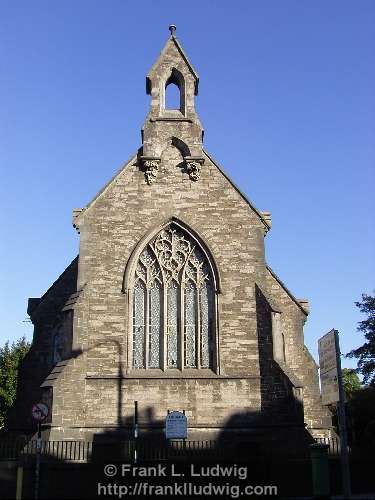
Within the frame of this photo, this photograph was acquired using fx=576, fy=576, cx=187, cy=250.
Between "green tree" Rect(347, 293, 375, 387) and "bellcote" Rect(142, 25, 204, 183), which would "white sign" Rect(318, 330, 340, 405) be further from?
"green tree" Rect(347, 293, 375, 387)

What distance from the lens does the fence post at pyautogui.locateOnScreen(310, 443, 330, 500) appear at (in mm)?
13805

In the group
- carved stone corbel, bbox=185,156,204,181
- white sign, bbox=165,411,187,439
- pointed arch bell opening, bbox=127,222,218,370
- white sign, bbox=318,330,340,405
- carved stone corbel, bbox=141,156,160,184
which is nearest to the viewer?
white sign, bbox=318,330,340,405

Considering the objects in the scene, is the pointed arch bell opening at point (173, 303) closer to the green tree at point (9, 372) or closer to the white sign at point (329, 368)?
the white sign at point (329, 368)

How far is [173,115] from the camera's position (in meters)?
24.1

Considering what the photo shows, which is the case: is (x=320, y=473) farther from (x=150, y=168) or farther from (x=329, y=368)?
(x=150, y=168)

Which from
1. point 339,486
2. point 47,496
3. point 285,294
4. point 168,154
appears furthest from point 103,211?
point 339,486

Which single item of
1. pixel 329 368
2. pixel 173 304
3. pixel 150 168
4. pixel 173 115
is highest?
pixel 173 115

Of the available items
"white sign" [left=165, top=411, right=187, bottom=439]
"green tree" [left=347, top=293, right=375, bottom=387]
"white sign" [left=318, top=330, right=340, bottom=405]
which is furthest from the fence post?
"green tree" [left=347, top=293, right=375, bottom=387]

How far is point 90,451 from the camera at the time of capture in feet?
60.0

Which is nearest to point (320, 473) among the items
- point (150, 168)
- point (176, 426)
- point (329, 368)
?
point (329, 368)

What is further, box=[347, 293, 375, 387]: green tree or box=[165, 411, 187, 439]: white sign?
box=[347, 293, 375, 387]: green tree

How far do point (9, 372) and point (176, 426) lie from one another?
102 ft

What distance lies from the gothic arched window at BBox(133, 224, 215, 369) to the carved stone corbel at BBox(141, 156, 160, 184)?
6.88 ft

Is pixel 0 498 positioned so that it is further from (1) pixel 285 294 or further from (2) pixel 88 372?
(1) pixel 285 294
